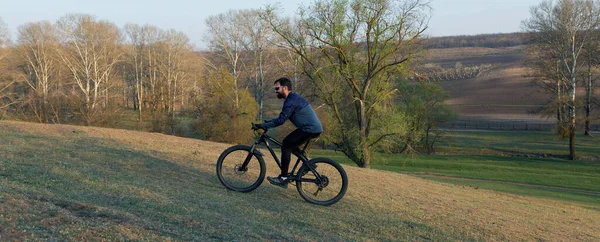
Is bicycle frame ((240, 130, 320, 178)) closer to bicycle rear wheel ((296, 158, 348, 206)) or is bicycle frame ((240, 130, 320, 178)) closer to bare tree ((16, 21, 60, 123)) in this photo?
bicycle rear wheel ((296, 158, 348, 206))

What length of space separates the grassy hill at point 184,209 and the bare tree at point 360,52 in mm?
14839

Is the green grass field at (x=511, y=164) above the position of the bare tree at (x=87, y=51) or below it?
below

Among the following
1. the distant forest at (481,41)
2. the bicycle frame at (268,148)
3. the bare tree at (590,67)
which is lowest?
the bicycle frame at (268,148)

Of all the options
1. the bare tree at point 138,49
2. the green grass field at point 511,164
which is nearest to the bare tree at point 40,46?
the bare tree at point 138,49

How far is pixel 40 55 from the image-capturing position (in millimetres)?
56938

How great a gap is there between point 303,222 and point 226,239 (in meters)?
1.99

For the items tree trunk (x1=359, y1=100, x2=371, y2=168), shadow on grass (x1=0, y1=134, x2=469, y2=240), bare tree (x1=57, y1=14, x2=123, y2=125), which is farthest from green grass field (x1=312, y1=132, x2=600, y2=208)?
bare tree (x1=57, y1=14, x2=123, y2=125)

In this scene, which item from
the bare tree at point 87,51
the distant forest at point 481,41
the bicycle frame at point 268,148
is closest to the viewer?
the bicycle frame at point 268,148

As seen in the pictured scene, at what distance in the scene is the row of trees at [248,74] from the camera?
92.2 ft

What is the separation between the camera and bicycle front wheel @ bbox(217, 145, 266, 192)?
9.56 meters

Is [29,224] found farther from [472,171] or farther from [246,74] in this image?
[246,74]

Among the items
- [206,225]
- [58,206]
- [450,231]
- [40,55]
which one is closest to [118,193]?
[58,206]

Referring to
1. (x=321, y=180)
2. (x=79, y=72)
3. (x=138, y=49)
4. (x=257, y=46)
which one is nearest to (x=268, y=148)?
(x=321, y=180)

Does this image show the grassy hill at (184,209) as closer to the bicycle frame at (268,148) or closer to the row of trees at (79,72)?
the bicycle frame at (268,148)
